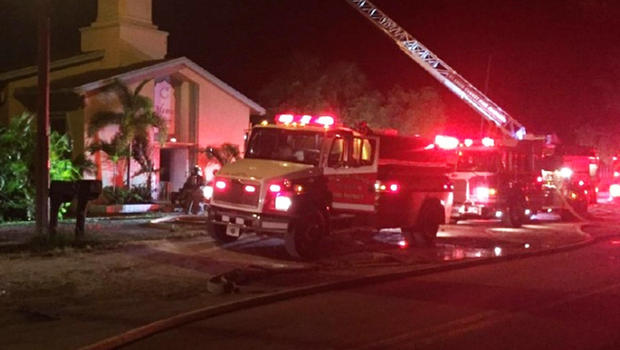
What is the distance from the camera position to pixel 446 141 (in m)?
19.2

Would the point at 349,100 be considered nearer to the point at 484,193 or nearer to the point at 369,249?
the point at 484,193

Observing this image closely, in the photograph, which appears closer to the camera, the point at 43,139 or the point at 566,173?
the point at 43,139

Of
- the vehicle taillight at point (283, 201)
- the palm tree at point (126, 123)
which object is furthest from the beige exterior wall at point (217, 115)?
the vehicle taillight at point (283, 201)

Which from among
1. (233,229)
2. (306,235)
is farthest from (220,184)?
(306,235)

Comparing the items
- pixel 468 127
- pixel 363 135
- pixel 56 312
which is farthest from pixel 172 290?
pixel 468 127

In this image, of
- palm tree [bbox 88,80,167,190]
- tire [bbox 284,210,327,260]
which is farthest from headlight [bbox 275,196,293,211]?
palm tree [bbox 88,80,167,190]

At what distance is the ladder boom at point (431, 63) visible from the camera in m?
30.0

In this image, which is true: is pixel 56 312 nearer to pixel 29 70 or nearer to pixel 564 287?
pixel 564 287

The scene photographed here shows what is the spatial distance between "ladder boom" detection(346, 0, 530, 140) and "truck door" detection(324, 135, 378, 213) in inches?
600

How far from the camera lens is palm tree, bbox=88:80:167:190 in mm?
22219

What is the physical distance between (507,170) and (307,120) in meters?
9.95

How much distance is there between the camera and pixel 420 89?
121 feet

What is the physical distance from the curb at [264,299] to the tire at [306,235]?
7.03 feet

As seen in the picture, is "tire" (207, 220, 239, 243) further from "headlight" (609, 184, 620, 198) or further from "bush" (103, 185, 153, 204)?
"headlight" (609, 184, 620, 198)
